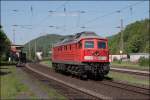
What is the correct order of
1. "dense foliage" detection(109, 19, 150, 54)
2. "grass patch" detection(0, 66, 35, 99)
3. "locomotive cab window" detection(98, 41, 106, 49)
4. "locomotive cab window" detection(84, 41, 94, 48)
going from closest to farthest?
"grass patch" detection(0, 66, 35, 99) → "locomotive cab window" detection(84, 41, 94, 48) → "locomotive cab window" detection(98, 41, 106, 49) → "dense foliage" detection(109, 19, 150, 54)

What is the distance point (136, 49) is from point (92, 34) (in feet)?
341

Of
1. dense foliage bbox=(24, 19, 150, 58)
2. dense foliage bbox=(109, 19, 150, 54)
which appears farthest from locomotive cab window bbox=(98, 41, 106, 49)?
dense foliage bbox=(109, 19, 150, 54)

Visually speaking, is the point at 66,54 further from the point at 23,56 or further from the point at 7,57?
the point at 7,57

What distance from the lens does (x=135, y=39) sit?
140500mm

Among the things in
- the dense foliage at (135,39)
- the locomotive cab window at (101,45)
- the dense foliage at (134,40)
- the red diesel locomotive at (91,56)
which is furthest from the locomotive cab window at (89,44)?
the dense foliage at (135,39)

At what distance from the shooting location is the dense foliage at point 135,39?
450 ft

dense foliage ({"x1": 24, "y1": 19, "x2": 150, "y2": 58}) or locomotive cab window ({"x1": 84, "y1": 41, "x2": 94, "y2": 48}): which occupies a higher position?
dense foliage ({"x1": 24, "y1": 19, "x2": 150, "y2": 58})

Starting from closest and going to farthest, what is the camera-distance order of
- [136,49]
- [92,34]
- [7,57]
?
1. [92,34]
2. [7,57]
3. [136,49]

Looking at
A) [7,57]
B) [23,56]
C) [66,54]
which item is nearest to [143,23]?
[7,57]

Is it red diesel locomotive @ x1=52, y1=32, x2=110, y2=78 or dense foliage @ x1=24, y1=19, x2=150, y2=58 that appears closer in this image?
red diesel locomotive @ x1=52, y1=32, x2=110, y2=78

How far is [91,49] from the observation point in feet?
106

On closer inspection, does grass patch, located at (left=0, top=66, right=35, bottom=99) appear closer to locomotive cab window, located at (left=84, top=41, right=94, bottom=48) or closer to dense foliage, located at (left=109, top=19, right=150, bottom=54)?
locomotive cab window, located at (left=84, top=41, right=94, bottom=48)

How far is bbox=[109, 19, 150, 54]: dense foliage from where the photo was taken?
450 ft

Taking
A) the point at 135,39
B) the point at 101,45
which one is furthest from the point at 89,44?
the point at 135,39
